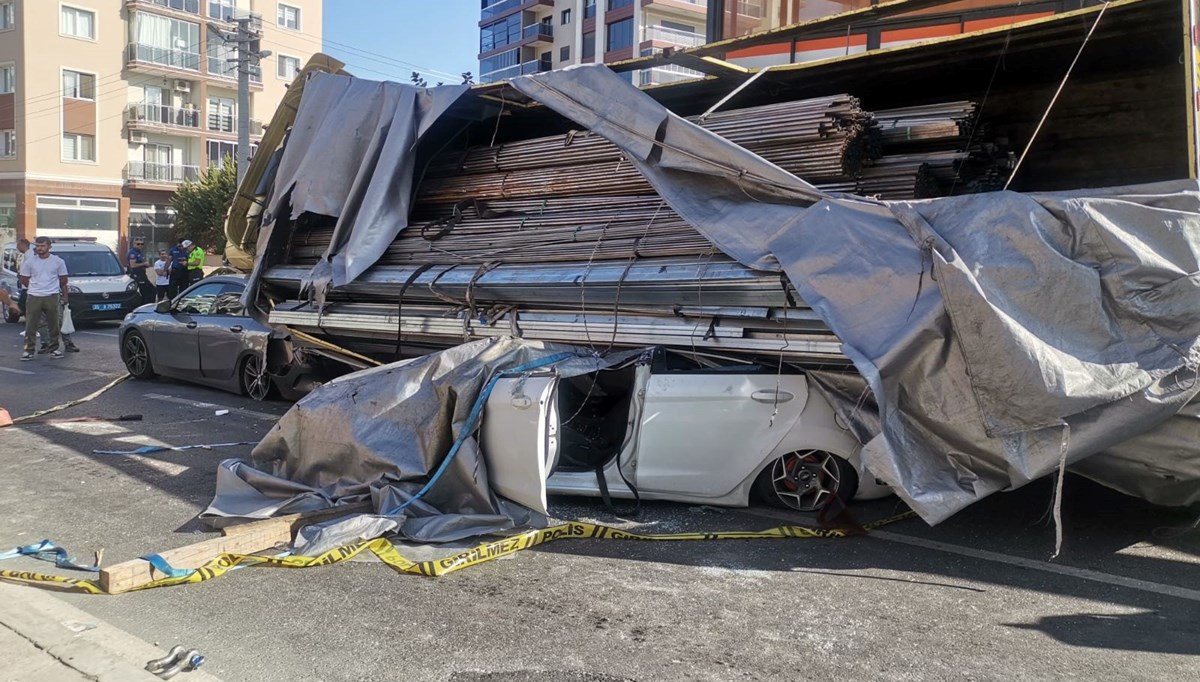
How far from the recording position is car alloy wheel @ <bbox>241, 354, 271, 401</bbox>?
10.4 m

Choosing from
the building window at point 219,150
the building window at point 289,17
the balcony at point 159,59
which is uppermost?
the building window at point 289,17

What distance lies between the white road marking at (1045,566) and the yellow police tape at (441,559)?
24cm

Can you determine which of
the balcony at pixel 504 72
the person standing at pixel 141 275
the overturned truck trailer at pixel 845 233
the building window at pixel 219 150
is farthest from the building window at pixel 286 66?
the overturned truck trailer at pixel 845 233

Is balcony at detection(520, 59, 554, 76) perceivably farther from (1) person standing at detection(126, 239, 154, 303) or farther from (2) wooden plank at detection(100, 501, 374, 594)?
(2) wooden plank at detection(100, 501, 374, 594)

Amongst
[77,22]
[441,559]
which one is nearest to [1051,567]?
[441,559]

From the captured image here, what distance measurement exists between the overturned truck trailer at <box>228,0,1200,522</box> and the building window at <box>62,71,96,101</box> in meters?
42.1

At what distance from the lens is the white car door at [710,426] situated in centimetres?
Result: 590

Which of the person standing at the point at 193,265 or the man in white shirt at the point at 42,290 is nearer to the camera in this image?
the man in white shirt at the point at 42,290

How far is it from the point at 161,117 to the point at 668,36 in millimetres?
28736

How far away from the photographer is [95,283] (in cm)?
1919

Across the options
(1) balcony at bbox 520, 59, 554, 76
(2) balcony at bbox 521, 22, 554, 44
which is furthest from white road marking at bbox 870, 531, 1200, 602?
(2) balcony at bbox 521, 22, 554, 44

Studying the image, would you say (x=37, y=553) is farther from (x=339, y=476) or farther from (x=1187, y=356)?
(x=1187, y=356)

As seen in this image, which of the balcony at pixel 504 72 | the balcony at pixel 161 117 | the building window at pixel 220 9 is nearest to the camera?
the balcony at pixel 161 117

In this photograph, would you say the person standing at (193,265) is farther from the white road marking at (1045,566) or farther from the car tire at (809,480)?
the white road marking at (1045,566)
